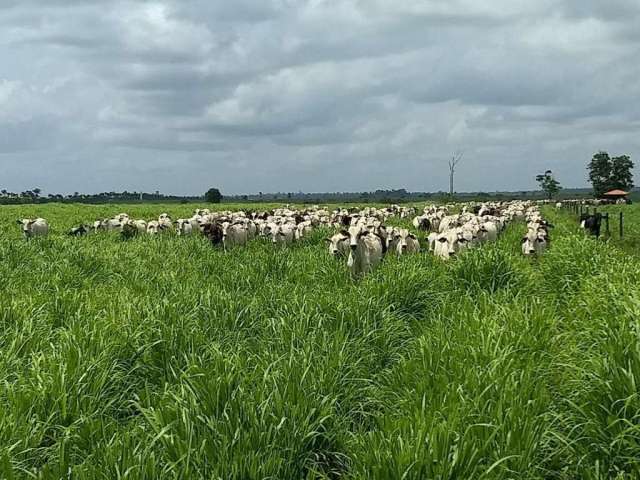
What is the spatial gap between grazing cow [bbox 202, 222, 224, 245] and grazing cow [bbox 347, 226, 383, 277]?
8.12 metres

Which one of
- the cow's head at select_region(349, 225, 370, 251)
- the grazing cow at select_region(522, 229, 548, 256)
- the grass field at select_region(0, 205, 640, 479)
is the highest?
the cow's head at select_region(349, 225, 370, 251)

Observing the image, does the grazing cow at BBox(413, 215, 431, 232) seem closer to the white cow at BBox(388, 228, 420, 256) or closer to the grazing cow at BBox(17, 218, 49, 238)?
the white cow at BBox(388, 228, 420, 256)

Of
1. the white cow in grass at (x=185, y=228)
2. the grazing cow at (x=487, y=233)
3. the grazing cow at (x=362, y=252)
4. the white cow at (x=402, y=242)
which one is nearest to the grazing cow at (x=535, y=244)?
the grazing cow at (x=487, y=233)

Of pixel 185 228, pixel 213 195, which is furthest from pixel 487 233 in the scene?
pixel 213 195

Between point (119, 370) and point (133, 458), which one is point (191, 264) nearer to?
point (119, 370)

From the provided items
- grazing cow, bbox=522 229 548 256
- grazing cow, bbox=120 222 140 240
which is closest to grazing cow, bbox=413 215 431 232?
grazing cow, bbox=522 229 548 256

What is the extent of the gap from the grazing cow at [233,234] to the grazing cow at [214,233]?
0.45m

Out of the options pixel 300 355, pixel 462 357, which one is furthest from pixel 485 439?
pixel 300 355

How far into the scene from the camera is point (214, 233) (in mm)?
20188

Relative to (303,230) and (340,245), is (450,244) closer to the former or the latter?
(340,245)

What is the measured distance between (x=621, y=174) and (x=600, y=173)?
3271mm

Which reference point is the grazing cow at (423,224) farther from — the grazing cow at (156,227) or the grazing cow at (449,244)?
the grazing cow at (156,227)

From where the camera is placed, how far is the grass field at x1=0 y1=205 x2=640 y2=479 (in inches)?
136

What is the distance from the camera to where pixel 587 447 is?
3.79 m
